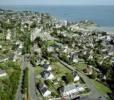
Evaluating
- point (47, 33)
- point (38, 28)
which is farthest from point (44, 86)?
point (38, 28)

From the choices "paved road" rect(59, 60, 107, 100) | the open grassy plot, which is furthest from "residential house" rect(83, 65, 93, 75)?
the open grassy plot

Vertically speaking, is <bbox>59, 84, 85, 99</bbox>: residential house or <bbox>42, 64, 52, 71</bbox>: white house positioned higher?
<bbox>59, 84, 85, 99</bbox>: residential house

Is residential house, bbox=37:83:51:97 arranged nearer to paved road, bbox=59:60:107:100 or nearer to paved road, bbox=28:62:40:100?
paved road, bbox=28:62:40:100

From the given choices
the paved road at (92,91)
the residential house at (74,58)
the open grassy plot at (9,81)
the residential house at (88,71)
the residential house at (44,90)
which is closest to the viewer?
the open grassy plot at (9,81)

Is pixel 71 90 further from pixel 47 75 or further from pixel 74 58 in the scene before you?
pixel 74 58

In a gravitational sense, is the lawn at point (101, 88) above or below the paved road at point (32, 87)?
above

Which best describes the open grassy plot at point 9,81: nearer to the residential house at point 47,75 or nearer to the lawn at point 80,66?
the residential house at point 47,75

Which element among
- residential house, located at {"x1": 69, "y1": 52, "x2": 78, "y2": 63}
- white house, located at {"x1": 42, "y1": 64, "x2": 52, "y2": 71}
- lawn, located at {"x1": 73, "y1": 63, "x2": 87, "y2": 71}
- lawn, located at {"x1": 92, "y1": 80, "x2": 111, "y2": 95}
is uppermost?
lawn, located at {"x1": 92, "y1": 80, "x2": 111, "y2": 95}

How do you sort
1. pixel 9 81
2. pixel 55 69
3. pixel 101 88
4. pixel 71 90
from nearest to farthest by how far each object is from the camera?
pixel 71 90 < pixel 101 88 < pixel 9 81 < pixel 55 69

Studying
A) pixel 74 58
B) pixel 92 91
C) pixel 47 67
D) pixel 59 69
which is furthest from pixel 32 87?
Result: pixel 74 58

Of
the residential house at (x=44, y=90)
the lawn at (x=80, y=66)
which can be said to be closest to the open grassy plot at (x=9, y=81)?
the residential house at (x=44, y=90)
